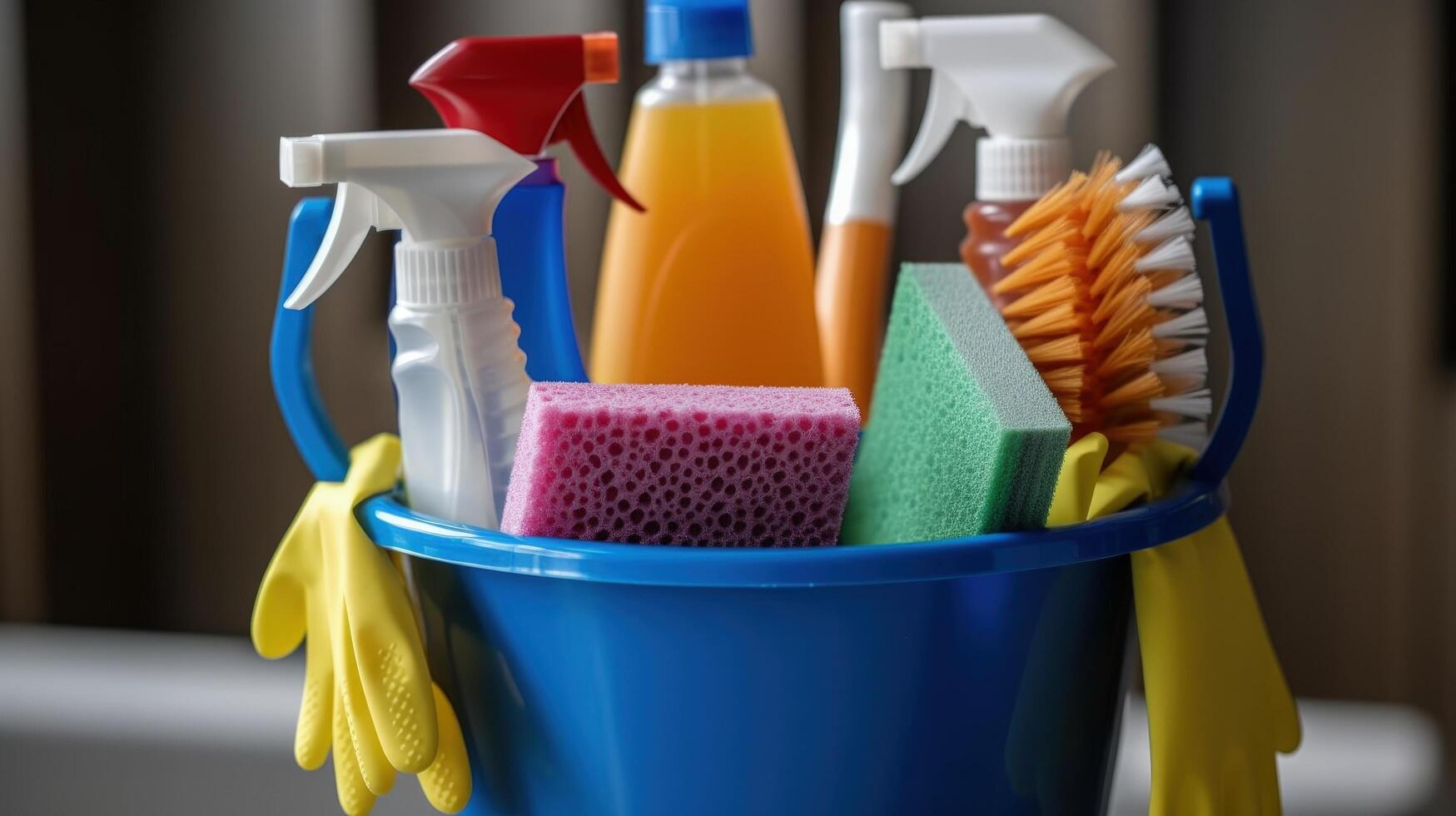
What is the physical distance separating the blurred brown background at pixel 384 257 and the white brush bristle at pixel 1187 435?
30cm

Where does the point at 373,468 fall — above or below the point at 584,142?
below

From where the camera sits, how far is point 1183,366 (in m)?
0.45

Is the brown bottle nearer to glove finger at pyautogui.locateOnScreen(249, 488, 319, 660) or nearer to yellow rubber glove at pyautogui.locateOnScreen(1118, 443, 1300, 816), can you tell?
yellow rubber glove at pyautogui.locateOnScreen(1118, 443, 1300, 816)

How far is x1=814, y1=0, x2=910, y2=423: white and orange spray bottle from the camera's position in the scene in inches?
23.5

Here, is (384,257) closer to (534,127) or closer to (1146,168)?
(534,127)

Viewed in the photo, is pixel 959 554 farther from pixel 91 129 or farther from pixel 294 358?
pixel 91 129

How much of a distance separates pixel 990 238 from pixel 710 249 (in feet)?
0.37

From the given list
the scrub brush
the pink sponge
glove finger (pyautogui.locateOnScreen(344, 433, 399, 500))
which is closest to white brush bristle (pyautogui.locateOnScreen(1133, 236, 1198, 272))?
the scrub brush

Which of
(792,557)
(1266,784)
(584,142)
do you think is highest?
(584,142)

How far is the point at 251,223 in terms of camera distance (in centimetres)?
86

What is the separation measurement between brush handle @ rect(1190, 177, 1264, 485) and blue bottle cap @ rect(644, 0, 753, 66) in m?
0.20

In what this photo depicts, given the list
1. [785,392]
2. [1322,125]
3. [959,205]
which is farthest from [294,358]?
[1322,125]

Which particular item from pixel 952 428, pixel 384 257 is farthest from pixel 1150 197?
pixel 384 257

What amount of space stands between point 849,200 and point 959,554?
29 centimetres
